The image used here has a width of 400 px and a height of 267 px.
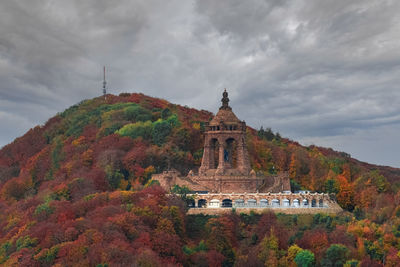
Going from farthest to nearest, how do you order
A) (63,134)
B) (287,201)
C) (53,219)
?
1. (63,134)
2. (287,201)
3. (53,219)

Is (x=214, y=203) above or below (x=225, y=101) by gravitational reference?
below

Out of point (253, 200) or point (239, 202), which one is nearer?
point (253, 200)

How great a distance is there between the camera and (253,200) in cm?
7612

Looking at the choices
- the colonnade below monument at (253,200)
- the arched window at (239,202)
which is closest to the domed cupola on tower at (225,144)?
the colonnade below monument at (253,200)

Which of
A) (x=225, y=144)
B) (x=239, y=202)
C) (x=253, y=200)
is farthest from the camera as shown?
(x=225, y=144)

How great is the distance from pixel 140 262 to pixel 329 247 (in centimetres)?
2108

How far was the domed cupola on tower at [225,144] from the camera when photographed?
83750mm

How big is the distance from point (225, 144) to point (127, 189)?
15651 mm

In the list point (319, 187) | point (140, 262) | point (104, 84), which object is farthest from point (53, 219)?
point (104, 84)

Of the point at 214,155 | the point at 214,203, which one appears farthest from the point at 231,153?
the point at 214,203

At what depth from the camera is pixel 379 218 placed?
237 ft

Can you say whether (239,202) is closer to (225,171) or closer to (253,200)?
(253,200)

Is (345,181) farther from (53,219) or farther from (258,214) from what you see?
(53,219)

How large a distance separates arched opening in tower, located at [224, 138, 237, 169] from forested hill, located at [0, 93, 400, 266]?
4137mm
